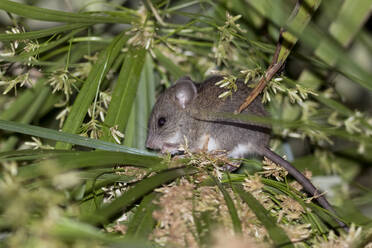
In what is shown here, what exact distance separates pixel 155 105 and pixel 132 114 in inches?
14.3

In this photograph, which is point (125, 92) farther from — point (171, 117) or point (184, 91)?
point (171, 117)

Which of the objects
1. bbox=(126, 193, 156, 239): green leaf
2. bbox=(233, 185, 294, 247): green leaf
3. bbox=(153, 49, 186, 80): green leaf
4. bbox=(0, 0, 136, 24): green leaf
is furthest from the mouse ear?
bbox=(126, 193, 156, 239): green leaf

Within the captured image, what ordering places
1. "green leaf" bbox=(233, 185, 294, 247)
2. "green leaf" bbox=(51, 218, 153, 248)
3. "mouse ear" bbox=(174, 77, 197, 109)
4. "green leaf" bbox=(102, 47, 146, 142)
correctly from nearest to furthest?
1. "green leaf" bbox=(51, 218, 153, 248)
2. "green leaf" bbox=(233, 185, 294, 247)
3. "green leaf" bbox=(102, 47, 146, 142)
4. "mouse ear" bbox=(174, 77, 197, 109)

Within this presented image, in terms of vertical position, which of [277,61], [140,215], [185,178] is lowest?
[140,215]

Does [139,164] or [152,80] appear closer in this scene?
[139,164]

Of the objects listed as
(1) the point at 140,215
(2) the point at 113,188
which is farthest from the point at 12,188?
(2) the point at 113,188

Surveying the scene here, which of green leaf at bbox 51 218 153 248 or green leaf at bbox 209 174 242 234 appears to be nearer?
green leaf at bbox 51 218 153 248

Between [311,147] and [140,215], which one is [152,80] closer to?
[311,147]

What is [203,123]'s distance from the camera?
11.9 ft

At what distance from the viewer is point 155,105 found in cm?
367

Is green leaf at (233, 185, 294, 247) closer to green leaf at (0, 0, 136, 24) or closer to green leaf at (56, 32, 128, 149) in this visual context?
green leaf at (56, 32, 128, 149)

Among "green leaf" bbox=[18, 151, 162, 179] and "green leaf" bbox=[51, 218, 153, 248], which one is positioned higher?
"green leaf" bbox=[18, 151, 162, 179]

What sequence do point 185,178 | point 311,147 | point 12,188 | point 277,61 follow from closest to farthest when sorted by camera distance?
point 12,188 → point 185,178 → point 277,61 → point 311,147

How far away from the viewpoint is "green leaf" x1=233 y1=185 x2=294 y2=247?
5.45ft
